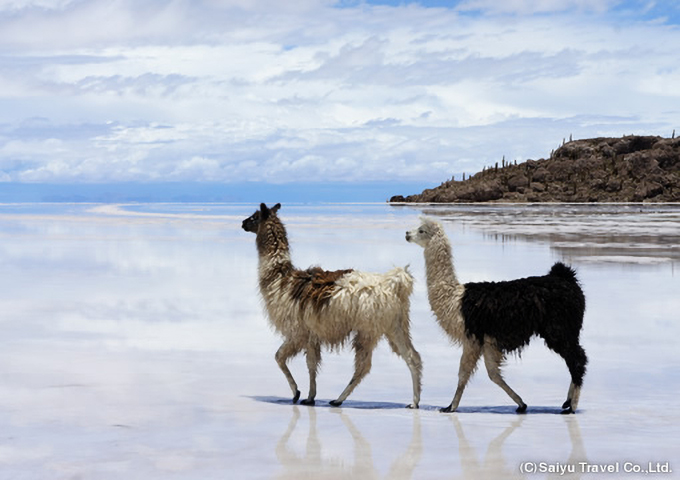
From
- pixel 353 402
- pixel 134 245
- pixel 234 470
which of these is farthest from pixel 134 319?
pixel 134 245

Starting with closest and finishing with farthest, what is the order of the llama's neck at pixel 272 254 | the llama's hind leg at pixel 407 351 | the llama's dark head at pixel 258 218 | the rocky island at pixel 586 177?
the llama's hind leg at pixel 407 351, the llama's neck at pixel 272 254, the llama's dark head at pixel 258 218, the rocky island at pixel 586 177

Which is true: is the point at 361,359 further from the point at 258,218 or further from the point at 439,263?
the point at 258,218

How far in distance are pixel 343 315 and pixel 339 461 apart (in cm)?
181

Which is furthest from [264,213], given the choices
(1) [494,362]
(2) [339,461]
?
(2) [339,461]

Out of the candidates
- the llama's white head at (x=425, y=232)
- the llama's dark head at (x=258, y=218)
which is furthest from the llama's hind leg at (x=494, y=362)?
the llama's dark head at (x=258, y=218)

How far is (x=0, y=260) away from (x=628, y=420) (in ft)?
48.3

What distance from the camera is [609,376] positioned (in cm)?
759

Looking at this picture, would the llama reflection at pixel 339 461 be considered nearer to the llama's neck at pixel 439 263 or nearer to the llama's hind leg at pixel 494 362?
the llama's hind leg at pixel 494 362

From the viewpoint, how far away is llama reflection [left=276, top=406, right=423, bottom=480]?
15.5ft

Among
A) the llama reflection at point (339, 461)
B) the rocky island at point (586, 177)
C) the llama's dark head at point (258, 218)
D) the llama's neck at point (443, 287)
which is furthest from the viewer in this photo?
the rocky island at point (586, 177)

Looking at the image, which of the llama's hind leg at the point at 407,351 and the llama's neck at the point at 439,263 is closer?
the llama's hind leg at the point at 407,351

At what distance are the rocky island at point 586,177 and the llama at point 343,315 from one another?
10789 cm

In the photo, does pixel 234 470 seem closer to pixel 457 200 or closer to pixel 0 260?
pixel 0 260

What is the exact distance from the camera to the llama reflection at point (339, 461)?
4.71m
